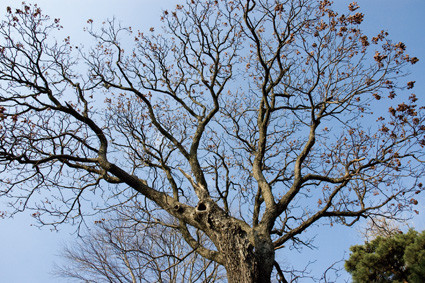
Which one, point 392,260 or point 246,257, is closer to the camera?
point 246,257

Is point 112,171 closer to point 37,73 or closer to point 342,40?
point 37,73

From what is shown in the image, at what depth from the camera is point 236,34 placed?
727 cm

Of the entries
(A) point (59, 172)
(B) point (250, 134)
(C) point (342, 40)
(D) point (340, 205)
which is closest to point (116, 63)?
(A) point (59, 172)

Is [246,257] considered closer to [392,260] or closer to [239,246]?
[239,246]

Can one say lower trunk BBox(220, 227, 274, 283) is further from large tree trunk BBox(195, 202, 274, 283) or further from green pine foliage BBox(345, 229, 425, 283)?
green pine foliage BBox(345, 229, 425, 283)

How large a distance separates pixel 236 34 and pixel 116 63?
316 cm

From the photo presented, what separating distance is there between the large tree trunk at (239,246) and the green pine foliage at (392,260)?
3.40m

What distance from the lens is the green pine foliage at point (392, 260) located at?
5.54 meters

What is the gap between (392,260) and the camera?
589 centimetres

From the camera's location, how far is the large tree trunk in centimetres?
358

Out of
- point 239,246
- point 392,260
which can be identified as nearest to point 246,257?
point 239,246

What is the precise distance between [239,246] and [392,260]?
4.27 meters

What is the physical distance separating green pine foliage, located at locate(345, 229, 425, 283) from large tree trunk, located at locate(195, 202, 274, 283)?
11.1ft

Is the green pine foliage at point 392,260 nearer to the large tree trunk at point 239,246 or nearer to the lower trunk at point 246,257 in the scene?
the large tree trunk at point 239,246
